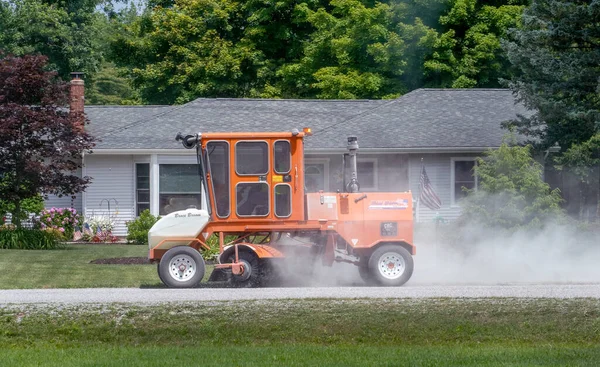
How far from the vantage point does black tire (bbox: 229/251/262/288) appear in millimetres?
16781

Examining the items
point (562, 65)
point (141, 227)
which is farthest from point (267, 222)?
point (141, 227)

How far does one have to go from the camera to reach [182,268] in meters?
16.7

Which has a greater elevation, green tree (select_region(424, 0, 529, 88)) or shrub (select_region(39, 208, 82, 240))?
green tree (select_region(424, 0, 529, 88))

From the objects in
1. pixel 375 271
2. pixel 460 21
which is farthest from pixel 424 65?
pixel 375 271

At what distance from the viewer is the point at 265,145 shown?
1694cm

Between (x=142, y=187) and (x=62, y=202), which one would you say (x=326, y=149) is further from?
(x=62, y=202)

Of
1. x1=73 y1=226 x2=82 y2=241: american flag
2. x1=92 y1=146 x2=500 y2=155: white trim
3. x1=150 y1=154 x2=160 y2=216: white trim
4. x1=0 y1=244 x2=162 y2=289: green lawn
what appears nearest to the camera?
x1=0 y1=244 x2=162 y2=289: green lawn

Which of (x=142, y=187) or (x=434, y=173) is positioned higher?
(x=434, y=173)

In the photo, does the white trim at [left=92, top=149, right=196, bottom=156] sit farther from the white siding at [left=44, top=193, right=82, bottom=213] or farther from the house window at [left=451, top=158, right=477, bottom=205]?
the house window at [left=451, top=158, right=477, bottom=205]

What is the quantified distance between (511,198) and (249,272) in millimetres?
7988

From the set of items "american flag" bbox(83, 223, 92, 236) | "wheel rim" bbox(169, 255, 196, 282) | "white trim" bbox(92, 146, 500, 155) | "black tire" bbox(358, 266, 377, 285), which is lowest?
"black tire" bbox(358, 266, 377, 285)

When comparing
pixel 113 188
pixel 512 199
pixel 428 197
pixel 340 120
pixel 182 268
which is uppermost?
pixel 340 120

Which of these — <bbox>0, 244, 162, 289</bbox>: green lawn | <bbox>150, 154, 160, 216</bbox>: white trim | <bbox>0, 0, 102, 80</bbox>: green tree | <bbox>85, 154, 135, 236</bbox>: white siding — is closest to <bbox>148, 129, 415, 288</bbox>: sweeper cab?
<bbox>0, 244, 162, 289</bbox>: green lawn

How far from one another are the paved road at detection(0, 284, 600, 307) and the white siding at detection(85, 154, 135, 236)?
50.6 ft
